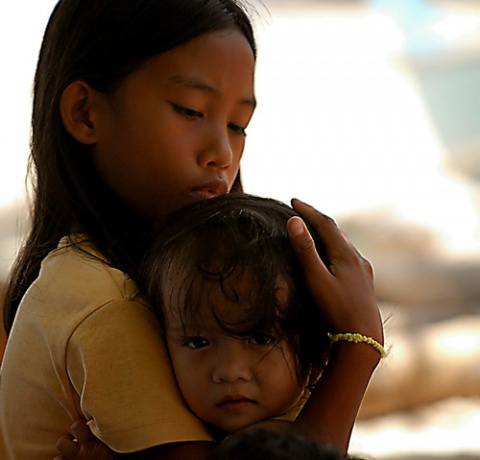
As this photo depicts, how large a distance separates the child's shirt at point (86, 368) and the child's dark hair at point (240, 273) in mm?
54

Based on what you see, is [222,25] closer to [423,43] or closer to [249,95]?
[249,95]

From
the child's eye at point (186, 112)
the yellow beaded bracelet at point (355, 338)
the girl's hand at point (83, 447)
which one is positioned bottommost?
the girl's hand at point (83, 447)

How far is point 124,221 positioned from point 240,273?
0.32 meters

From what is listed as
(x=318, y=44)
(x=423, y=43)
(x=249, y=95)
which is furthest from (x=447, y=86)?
(x=249, y=95)

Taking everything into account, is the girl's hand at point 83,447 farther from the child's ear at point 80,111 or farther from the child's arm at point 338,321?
the child's ear at point 80,111

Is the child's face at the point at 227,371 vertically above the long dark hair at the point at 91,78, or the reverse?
the long dark hair at the point at 91,78

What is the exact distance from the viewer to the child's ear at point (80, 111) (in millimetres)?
1406

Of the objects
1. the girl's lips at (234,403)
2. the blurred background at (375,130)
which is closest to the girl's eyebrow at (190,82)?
the girl's lips at (234,403)

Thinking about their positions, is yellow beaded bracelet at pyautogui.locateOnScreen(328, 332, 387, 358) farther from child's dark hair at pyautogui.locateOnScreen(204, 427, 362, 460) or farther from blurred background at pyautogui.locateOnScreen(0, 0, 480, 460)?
blurred background at pyautogui.locateOnScreen(0, 0, 480, 460)

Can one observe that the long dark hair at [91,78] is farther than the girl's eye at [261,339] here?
Yes

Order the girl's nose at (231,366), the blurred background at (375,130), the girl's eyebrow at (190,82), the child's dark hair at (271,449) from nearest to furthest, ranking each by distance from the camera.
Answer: the child's dark hair at (271,449) < the girl's nose at (231,366) < the girl's eyebrow at (190,82) < the blurred background at (375,130)

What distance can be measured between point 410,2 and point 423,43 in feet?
1.00

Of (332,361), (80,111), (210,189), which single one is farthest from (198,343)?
(80,111)

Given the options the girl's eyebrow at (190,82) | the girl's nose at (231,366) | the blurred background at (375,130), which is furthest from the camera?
the blurred background at (375,130)
